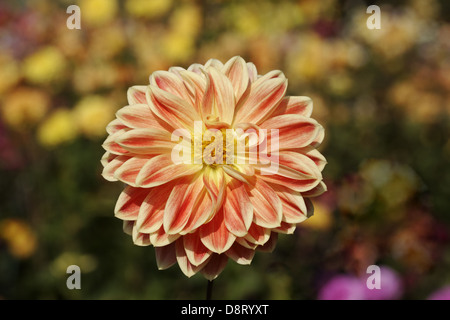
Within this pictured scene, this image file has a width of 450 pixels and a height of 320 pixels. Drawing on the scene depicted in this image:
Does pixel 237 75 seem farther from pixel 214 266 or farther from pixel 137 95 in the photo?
pixel 214 266

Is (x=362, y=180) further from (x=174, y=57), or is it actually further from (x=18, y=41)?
(x=18, y=41)

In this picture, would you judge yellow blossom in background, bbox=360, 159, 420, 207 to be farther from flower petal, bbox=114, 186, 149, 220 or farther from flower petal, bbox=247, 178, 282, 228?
flower petal, bbox=114, 186, 149, 220

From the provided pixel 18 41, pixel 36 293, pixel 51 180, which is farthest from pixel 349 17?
pixel 36 293

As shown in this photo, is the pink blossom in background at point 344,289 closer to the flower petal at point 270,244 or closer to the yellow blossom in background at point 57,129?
the flower petal at point 270,244

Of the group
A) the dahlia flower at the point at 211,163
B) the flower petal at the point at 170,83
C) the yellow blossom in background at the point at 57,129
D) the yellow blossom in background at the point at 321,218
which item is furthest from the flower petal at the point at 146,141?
the yellow blossom in background at the point at 57,129

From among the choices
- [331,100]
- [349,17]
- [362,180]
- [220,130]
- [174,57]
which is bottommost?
[362,180]

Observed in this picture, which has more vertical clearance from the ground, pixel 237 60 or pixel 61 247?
pixel 237 60
